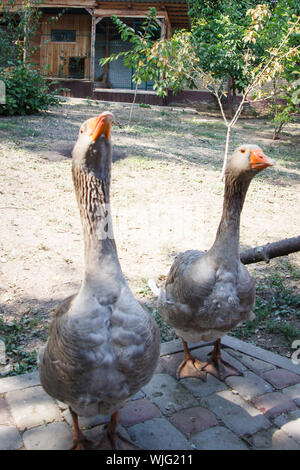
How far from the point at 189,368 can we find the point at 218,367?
0.74 ft

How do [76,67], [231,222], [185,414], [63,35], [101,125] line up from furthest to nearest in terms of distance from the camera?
[63,35] < [76,67] < [231,222] < [185,414] < [101,125]

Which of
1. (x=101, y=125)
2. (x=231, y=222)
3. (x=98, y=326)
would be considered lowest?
(x=98, y=326)

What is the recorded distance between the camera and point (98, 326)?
6.81ft

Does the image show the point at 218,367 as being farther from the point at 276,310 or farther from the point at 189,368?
the point at 276,310

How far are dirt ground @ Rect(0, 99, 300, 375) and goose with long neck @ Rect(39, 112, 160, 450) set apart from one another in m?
1.38

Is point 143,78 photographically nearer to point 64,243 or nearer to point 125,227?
point 125,227

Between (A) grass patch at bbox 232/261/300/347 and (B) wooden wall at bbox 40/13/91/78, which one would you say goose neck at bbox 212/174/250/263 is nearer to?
(A) grass patch at bbox 232/261/300/347

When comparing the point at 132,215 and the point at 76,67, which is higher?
the point at 76,67

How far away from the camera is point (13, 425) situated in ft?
8.48

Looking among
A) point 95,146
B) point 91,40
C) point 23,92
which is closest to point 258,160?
point 95,146

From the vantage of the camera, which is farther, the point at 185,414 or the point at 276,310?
the point at 276,310

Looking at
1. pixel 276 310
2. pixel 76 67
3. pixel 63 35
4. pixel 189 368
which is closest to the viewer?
pixel 189 368

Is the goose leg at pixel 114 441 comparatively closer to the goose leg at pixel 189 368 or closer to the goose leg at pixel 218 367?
the goose leg at pixel 189 368

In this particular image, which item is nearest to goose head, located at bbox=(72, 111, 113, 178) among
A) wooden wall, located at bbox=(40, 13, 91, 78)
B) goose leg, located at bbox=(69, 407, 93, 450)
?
goose leg, located at bbox=(69, 407, 93, 450)
